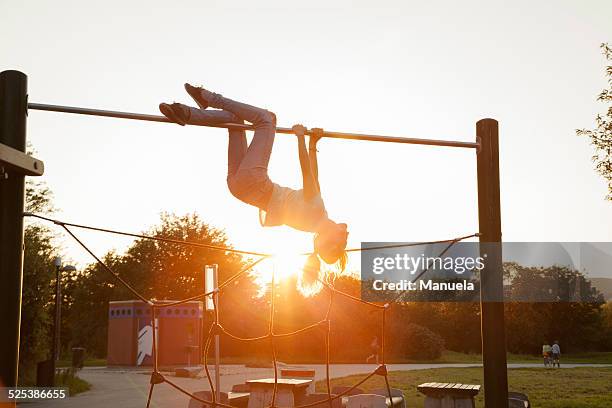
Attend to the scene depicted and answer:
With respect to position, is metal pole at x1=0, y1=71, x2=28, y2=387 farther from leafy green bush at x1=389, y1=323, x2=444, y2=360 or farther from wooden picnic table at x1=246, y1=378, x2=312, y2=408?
leafy green bush at x1=389, y1=323, x2=444, y2=360

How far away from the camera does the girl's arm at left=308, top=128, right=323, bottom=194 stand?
427 cm

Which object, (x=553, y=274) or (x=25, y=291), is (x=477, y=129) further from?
(x=553, y=274)

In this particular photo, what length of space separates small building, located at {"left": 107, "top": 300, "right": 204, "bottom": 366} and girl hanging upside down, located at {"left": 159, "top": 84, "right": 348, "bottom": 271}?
23047mm

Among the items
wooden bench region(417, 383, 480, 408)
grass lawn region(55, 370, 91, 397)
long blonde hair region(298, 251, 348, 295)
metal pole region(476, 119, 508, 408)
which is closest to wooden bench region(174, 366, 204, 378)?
grass lawn region(55, 370, 91, 397)

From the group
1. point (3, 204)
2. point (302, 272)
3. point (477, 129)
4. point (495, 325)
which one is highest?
point (477, 129)

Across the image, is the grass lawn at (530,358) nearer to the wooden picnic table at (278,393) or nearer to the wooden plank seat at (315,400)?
the wooden plank seat at (315,400)

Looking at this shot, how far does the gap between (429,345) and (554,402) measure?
59.7 feet

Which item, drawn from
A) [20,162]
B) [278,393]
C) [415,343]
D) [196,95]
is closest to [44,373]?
[278,393]

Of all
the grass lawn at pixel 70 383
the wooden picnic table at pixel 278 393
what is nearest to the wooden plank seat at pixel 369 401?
the wooden picnic table at pixel 278 393

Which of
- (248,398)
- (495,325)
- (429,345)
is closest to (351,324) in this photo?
(429,345)

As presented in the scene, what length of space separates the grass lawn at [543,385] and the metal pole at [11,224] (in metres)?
8.98

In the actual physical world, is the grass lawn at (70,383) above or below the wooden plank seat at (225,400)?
below

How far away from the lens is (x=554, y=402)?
12.2 m

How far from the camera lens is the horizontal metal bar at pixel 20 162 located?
12.3 ft
